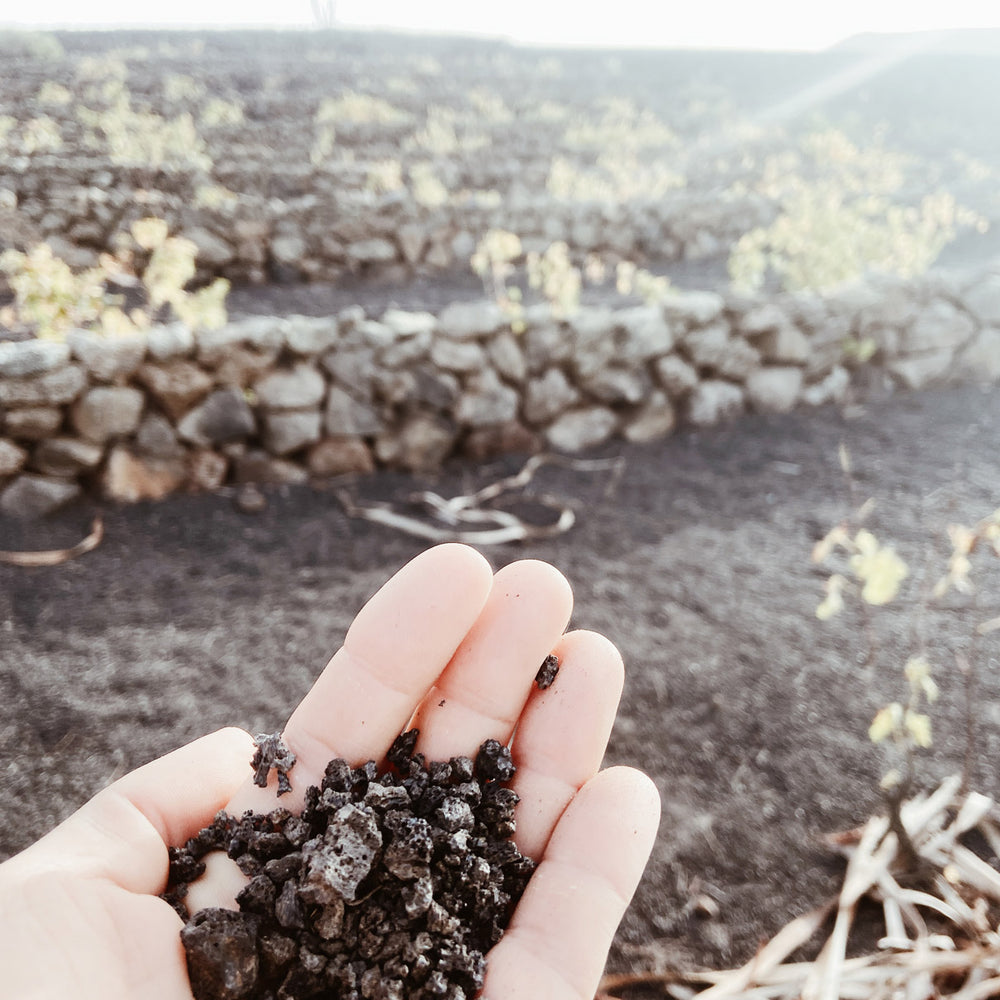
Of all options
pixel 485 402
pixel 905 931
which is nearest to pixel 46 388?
pixel 485 402

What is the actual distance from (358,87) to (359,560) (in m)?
14.1

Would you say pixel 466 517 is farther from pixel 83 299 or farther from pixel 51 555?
pixel 83 299

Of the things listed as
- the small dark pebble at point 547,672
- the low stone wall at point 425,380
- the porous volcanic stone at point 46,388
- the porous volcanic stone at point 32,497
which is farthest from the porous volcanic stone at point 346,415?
the small dark pebble at point 547,672

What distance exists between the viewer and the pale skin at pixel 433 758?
111 cm

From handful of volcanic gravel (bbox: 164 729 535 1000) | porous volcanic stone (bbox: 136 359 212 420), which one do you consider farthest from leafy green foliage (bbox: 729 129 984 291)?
handful of volcanic gravel (bbox: 164 729 535 1000)

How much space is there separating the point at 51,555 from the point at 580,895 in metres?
2.78

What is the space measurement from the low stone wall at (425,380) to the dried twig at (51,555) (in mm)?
246

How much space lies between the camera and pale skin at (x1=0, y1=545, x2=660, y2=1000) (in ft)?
3.65

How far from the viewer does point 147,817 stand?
51.4 inches

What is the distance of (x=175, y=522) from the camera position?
11.0 feet

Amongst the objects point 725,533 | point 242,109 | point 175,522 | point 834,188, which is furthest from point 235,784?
point 242,109

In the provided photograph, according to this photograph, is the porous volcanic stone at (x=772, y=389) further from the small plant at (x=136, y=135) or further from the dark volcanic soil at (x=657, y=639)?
the small plant at (x=136, y=135)

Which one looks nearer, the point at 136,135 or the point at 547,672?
the point at 547,672

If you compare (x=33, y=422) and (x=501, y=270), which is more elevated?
(x=501, y=270)
